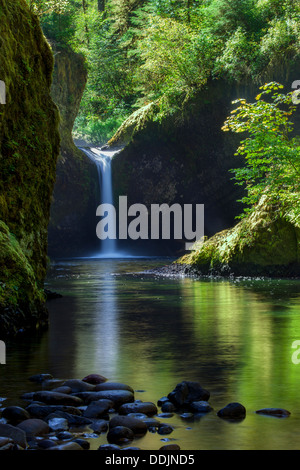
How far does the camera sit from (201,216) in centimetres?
3594

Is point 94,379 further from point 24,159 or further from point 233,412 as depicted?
point 24,159

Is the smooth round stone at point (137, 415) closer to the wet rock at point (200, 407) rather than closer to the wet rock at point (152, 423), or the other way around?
the wet rock at point (152, 423)

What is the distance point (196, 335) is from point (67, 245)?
27.0 meters

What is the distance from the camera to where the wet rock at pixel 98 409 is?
5991 millimetres

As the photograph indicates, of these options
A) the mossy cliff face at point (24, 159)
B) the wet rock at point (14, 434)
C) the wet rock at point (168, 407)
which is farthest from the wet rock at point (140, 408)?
the mossy cliff face at point (24, 159)

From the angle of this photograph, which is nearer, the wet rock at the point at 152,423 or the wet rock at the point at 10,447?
the wet rock at the point at 10,447

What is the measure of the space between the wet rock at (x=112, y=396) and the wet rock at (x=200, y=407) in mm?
585

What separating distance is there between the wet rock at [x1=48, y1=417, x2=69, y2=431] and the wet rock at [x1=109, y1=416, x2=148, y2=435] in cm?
36

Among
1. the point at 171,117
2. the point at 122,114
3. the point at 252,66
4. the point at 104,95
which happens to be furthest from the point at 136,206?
the point at 104,95

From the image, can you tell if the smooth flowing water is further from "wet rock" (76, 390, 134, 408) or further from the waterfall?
the waterfall

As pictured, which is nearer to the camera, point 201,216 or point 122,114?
point 201,216

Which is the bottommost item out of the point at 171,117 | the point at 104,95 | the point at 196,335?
the point at 196,335
